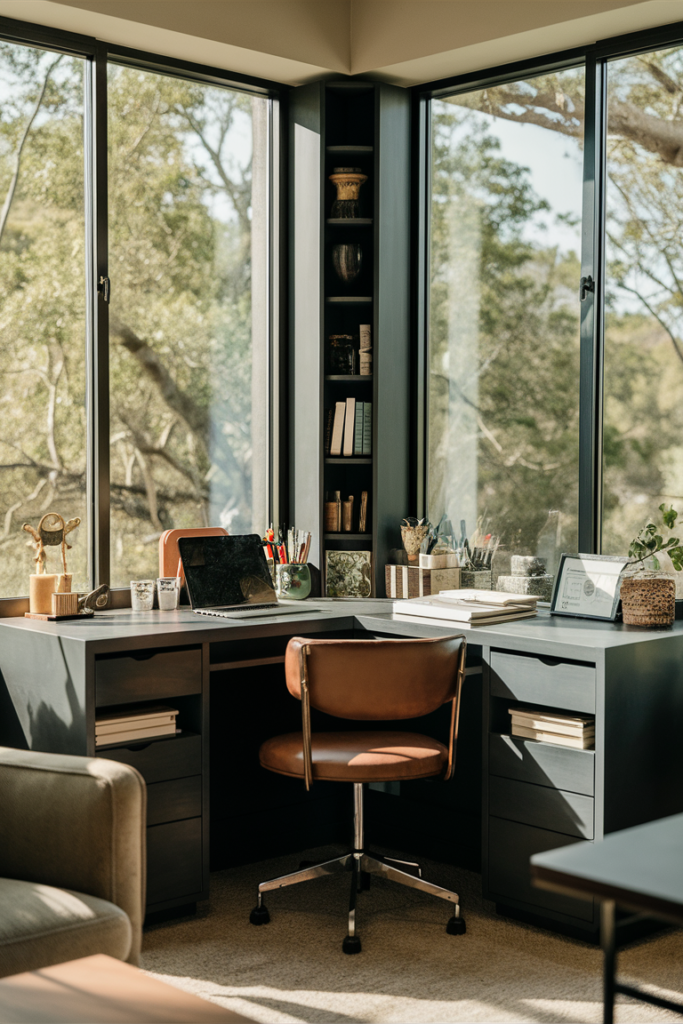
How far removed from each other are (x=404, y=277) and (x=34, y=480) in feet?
5.09

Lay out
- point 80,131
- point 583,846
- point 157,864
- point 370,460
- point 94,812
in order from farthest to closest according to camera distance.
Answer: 1. point 370,460
2. point 80,131
3. point 157,864
4. point 94,812
5. point 583,846

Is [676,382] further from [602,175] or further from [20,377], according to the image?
[20,377]

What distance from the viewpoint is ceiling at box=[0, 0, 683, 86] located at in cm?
342

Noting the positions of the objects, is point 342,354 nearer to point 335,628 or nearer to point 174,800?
point 335,628

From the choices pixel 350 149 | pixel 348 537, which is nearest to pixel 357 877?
pixel 348 537

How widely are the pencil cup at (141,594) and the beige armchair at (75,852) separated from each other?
1080 millimetres

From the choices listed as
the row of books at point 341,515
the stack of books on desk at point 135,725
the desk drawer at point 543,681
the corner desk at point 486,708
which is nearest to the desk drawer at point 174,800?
the corner desk at point 486,708

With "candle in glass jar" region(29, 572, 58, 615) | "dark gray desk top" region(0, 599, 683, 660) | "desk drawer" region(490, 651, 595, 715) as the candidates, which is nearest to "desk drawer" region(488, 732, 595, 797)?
"desk drawer" region(490, 651, 595, 715)

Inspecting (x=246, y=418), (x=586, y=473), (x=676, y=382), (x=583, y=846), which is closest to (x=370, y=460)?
(x=246, y=418)

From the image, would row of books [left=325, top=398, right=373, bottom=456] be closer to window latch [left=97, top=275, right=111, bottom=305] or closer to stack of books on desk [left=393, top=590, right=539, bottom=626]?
stack of books on desk [left=393, top=590, right=539, bottom=626]

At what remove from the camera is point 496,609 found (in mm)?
3361

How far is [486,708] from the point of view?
3229 mm

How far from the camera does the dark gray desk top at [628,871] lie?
54.3 inches

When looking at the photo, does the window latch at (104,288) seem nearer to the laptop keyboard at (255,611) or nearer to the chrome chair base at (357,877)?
the laptop keyboard at (255,611)
